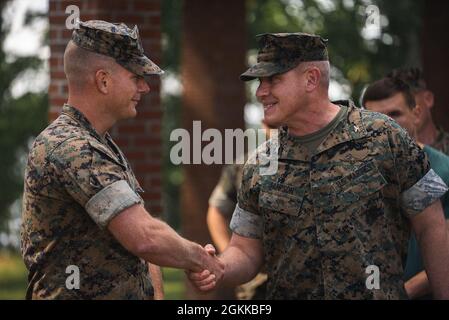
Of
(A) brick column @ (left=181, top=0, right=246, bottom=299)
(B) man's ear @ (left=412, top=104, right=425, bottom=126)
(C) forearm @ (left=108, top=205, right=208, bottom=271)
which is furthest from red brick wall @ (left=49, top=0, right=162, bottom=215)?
(A) brick column @ (left=181, top=0, right=246, bottom=299)

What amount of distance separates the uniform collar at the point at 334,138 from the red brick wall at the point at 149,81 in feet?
6.59

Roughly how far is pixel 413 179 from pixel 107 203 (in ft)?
4.94

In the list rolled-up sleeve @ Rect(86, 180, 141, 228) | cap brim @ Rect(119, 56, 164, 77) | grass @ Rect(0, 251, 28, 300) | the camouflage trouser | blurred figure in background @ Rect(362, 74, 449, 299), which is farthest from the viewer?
grass @ Rect(0, 251, 28, 300)

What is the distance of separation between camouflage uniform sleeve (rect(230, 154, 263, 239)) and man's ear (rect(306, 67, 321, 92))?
0.49 meters

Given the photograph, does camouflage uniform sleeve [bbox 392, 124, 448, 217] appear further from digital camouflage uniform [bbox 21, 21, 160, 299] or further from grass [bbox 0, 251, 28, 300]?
grass [bbox 0, 251, 28, 300]

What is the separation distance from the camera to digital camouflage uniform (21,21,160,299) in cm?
424

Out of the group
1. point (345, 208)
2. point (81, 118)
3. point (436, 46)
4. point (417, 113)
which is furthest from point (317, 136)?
point (436, 46)

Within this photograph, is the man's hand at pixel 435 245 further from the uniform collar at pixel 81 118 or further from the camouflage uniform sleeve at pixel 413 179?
the uniform collar at pixel 81 118

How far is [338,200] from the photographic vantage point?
4.82 m

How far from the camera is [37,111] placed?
20.7m

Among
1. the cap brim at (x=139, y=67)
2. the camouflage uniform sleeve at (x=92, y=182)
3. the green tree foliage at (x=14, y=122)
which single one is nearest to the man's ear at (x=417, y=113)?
the cap brim at (x=139, y=67)

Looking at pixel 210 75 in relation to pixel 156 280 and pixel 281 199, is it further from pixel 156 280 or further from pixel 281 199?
pixel 281 199
